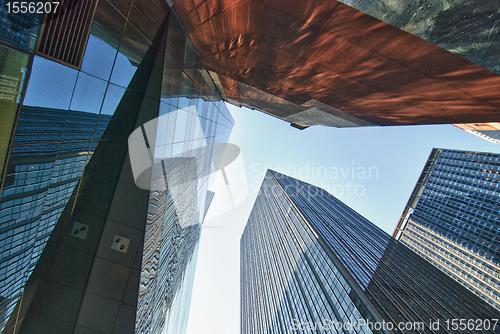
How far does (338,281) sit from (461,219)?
140m

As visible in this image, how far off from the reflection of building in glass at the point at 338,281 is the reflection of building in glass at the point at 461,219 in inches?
2227

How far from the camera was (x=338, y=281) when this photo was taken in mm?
54438

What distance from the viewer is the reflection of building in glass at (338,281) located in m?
50.0

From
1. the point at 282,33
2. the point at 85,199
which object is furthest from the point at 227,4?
the point at 85,199

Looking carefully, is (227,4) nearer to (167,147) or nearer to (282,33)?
(282,33)

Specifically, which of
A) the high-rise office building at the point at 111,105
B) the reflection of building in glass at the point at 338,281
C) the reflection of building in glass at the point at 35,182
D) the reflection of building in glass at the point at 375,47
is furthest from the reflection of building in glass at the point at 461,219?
the reflection of building in glass at the point at 35,182

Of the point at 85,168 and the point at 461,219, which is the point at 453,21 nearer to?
the point at 85,168

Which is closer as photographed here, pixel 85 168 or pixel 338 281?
→ pixel 85 168

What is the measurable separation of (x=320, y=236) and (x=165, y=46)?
76515mm

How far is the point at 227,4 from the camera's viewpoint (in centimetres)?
767

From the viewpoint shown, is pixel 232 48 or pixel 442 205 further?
pixel 442 205

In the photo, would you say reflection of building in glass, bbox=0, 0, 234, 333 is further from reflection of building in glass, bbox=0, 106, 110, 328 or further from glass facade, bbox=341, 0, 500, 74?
glass facade, bbox=341, 0, 500, 74

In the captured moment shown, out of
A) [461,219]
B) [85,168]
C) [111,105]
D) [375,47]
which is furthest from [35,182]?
[461,219]

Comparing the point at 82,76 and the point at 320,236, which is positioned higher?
Answer: the point at 82,76
